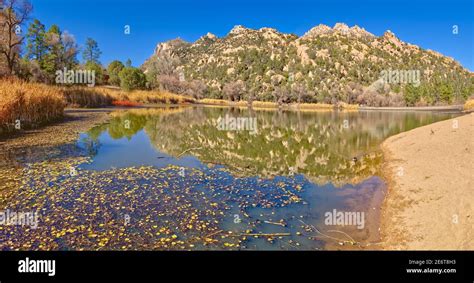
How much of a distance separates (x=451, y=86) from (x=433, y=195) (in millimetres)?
127131

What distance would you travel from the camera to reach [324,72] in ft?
460

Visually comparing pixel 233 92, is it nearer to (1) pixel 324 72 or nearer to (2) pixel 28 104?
(1) pixel 324 72

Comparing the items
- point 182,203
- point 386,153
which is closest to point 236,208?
point 182,203

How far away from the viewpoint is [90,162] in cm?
1470

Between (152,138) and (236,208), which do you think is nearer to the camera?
(236,208)

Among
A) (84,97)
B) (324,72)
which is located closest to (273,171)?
(84,97)

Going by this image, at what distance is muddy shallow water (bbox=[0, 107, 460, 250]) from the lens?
7234 mm
